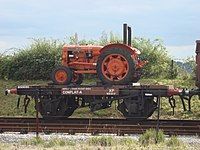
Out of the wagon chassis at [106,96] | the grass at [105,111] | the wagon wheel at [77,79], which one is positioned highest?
the wagon wheel at [77,79]

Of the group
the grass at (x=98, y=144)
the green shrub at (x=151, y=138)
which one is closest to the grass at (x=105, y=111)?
the green shrub at (x=151, y=138)

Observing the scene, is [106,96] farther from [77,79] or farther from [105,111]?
[105,111]

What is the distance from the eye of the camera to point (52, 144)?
12203 millimetres

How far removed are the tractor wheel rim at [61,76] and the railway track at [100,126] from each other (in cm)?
138

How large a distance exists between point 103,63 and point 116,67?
42 centimetres

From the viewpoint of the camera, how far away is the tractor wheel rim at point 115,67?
16281mm

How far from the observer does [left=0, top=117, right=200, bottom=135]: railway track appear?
14.4 m

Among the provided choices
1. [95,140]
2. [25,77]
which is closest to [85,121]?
[95,140]

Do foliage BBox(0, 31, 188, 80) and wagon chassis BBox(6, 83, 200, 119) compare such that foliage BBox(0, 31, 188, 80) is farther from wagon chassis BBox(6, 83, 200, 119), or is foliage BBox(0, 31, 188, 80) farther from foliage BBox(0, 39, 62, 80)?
wagon chassis BBox(6, 83, 200, 119)

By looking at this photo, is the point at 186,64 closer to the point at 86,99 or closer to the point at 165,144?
the point at 86,99

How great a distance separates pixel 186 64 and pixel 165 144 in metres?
15.6

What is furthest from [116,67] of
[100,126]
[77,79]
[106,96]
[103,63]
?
[100,126]

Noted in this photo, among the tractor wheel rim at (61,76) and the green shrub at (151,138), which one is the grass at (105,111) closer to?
the tractor wheel rim at (61,76)

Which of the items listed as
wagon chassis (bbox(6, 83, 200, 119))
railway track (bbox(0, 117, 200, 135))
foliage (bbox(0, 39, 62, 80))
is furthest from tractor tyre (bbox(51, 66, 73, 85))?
foliage (bbox(0, 39, 62, 80))
